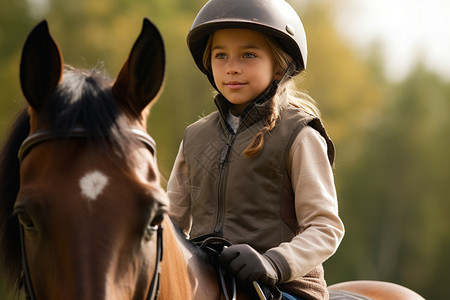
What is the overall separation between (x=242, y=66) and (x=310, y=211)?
880mm

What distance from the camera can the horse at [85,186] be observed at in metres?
2.43

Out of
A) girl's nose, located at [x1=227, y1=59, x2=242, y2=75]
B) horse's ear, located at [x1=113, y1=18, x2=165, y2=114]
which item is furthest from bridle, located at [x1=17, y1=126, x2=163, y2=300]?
girl's nose, located at [x1=227, y1=59, x2=242, y2=75]

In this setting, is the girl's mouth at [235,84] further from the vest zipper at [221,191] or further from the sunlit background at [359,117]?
the sunlit background at [359,117]

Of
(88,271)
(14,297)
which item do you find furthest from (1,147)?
(88,271)

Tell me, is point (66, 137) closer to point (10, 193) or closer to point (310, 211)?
point (10, 193)

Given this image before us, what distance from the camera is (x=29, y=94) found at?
273 centimetres

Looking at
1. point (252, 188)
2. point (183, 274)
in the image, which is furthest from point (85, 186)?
point (252, 188)

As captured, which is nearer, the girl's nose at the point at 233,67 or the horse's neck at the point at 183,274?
the horse's neck at the point at 183,274

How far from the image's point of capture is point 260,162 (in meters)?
3.67

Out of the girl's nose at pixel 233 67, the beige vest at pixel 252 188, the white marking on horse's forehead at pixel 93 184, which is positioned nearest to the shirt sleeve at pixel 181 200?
the beige vest at pixel 252 188

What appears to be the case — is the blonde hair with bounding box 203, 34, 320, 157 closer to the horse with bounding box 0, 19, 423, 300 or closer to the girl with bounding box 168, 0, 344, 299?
the girl with bounding box 168, 0, 344, 299

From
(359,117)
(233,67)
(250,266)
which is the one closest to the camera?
(250,266)

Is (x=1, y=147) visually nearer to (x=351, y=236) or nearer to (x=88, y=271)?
(x=88, y=271)

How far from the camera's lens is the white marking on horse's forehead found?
248cm
